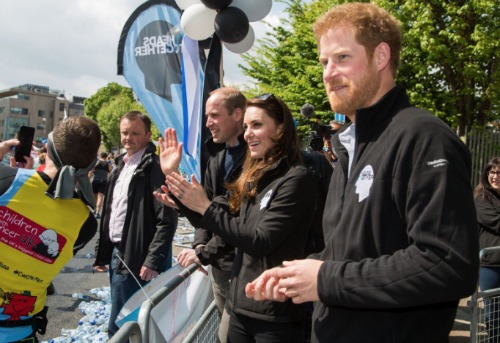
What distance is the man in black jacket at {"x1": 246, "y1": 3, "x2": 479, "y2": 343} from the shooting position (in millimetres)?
1110

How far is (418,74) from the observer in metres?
13.1

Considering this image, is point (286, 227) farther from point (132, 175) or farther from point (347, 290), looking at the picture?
point (132, 175)

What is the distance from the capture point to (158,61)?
235 inches

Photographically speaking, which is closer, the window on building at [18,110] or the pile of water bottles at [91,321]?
the pile of water bottles at [91,321]

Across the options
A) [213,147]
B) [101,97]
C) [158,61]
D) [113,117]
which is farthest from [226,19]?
[101,97]

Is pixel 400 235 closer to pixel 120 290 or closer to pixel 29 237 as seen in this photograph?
pixel 29 237

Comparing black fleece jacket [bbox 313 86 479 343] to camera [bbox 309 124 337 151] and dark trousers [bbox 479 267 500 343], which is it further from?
camera [bbox 309 124 337 151]

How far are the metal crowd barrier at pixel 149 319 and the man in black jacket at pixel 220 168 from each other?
0.09m

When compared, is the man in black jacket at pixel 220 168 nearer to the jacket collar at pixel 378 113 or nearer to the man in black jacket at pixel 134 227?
the man in black jacket at pixel 134 227

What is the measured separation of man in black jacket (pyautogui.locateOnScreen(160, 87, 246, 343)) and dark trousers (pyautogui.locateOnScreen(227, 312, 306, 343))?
500 mm

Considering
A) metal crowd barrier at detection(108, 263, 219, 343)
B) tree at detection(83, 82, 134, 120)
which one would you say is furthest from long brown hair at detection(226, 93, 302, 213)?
tree at detection(83, 82, 134, 120)

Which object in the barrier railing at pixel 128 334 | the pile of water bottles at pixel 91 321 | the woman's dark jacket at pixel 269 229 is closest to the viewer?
the barrier railing at pixel 128 334

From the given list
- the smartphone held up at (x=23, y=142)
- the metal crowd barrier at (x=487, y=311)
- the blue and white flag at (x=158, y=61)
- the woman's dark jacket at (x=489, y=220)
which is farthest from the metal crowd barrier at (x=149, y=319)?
the blue and white flag at (x=158, y=61)

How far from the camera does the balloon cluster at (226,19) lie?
15.5 ft
